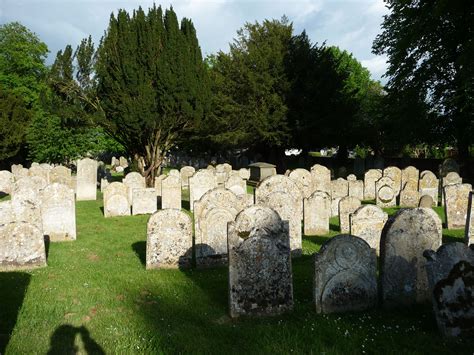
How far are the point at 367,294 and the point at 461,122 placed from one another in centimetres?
2278

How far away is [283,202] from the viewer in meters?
8.89

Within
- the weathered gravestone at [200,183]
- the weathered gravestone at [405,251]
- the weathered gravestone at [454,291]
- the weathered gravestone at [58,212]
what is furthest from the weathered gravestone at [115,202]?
the weathered gravestone at [454,291]

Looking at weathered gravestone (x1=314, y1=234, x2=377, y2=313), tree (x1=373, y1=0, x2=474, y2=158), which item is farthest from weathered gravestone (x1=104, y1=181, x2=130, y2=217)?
tree (x1=373, y1=0, x2=474, y2=158)

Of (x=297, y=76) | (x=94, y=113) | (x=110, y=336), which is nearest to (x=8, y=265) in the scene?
(x=110, y=336)

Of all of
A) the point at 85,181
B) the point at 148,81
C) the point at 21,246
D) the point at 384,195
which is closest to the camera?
the point at 21,246

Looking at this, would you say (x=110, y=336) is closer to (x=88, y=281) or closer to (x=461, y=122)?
(x=88, y=281)

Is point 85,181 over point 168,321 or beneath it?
over

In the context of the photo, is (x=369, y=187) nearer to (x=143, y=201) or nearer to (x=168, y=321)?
(x=143, y=201)

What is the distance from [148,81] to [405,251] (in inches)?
726

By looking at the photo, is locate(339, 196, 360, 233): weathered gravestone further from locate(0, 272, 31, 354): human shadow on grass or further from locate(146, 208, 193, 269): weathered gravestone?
locate(0, 272, 31, 354): human shadow on grass

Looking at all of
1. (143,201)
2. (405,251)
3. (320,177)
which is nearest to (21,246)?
(143,201)

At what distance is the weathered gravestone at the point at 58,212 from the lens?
34.6ft

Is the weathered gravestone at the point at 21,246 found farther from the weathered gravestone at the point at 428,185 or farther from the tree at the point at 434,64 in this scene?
the tree at the point at 434,64

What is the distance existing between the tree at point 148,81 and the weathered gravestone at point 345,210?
41.3 feet
